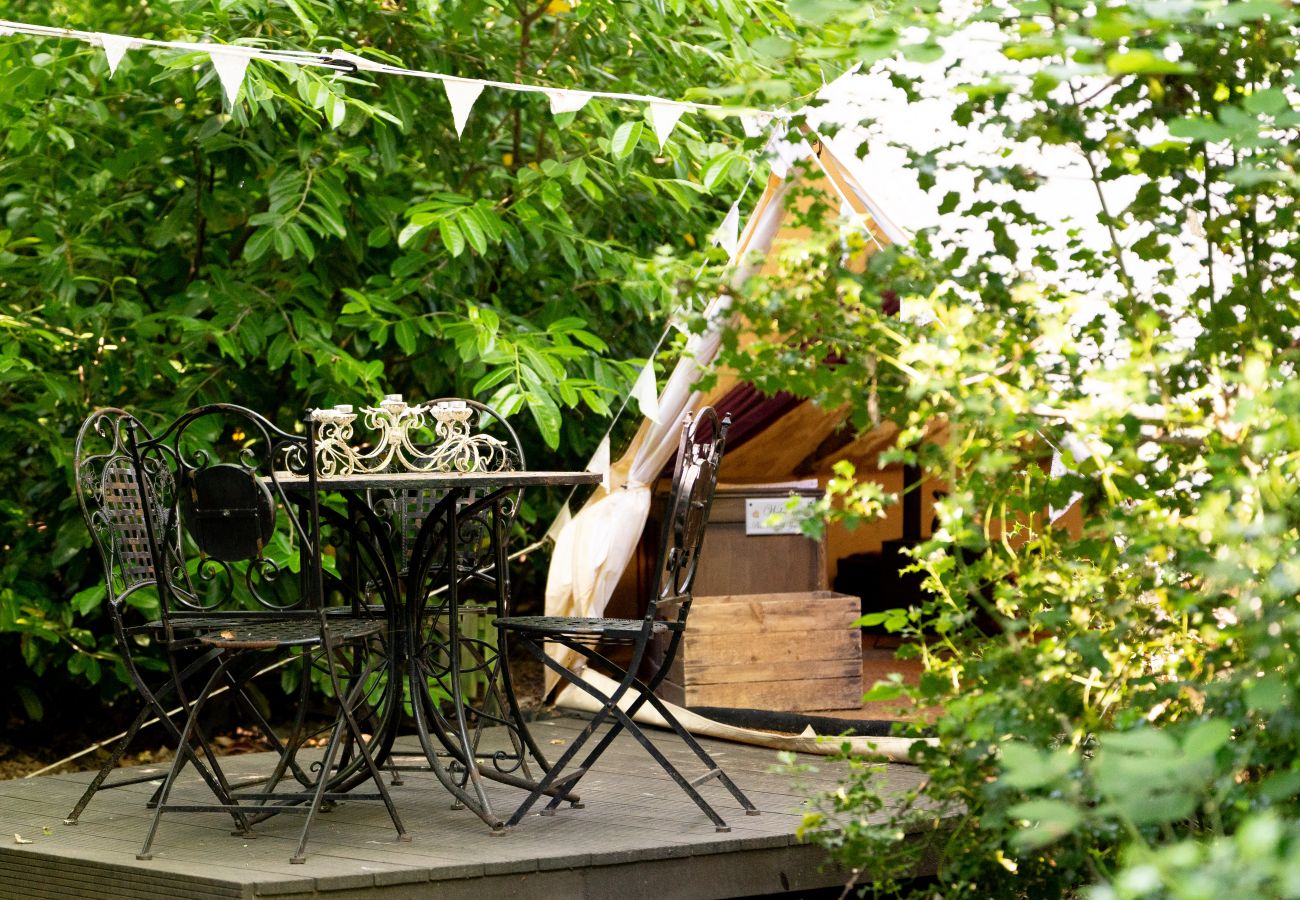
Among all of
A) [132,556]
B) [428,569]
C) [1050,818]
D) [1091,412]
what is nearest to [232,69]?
[132,556]

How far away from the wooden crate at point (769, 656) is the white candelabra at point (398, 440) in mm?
1135

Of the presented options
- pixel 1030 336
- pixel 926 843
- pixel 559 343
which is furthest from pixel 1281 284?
pixel 559 343

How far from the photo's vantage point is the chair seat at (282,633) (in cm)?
336

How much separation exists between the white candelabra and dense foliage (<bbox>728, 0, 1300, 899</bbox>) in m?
1.58

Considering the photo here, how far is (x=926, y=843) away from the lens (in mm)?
2662

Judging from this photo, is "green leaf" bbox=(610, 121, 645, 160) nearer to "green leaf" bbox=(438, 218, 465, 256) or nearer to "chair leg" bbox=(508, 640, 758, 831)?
"green leaf" bbox=(438, 218, 465, 256)

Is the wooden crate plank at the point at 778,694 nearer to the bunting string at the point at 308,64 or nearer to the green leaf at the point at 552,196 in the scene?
the green leaf at the point at 552,196

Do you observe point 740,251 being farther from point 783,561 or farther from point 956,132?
point 783,561

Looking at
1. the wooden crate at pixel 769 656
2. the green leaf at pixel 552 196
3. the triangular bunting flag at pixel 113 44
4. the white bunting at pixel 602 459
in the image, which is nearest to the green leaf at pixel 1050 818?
the triangular bunting flag at pixel 113 44

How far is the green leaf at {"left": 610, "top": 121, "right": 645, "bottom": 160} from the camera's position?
472cm

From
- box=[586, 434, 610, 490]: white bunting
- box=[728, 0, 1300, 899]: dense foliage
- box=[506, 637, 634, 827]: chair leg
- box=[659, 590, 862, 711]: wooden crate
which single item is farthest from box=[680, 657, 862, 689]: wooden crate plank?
box=[728, 0, 1300, 899]: dense foliage

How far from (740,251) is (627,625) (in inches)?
73.6

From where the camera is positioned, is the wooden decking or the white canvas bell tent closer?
the wooden decking

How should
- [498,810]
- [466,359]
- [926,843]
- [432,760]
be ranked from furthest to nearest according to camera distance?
[466,359] < [498,810] < [432,760] < [926,843]
